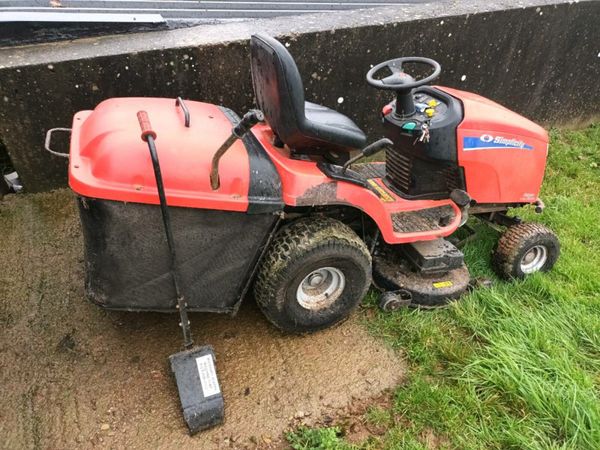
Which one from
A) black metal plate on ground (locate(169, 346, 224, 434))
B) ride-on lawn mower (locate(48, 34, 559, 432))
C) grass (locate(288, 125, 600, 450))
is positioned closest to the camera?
ride-on lawn mower (locate(48, 34, 559, 432))

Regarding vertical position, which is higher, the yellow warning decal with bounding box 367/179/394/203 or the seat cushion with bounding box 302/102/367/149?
the seat cushion with bounding box 302/102/367/149

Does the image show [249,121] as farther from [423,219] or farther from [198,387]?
[423,219]

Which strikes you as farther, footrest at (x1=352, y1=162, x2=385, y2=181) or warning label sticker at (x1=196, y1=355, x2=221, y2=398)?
footrest at (x1=352, y1=162, x2=385, y2=181)

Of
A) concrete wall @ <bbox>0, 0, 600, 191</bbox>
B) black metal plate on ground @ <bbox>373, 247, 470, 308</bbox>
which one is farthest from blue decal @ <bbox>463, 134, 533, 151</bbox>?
concrete wall @ <bbox>0, 0, 600, 191</bbox>

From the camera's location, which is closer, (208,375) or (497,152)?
(208,375)

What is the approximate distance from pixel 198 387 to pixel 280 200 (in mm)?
781

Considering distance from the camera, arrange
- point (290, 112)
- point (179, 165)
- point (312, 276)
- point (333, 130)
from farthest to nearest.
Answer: point (312, 276) < point (333, 130) < point (290, 112) < point (179, 165)

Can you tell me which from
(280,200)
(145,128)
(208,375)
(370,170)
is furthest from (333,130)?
(208,375)

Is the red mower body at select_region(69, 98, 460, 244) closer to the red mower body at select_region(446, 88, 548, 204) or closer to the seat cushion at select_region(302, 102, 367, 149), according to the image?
the seat cushion at select_region(302, 102, 367, 149)

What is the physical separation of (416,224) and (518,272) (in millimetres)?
716

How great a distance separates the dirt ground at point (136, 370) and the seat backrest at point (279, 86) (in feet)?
3.02

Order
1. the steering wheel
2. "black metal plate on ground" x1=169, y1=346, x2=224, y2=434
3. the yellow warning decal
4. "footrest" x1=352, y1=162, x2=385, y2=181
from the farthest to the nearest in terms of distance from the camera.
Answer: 1. "footrest" x1=352, y1=162, x2=385, y2=181
2. the yellow warning decal
3. the steering wheel
4. "black metal plate on ground" x1=169, y1=346, x2=224, y2=434

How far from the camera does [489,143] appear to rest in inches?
99.7

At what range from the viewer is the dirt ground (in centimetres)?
192
